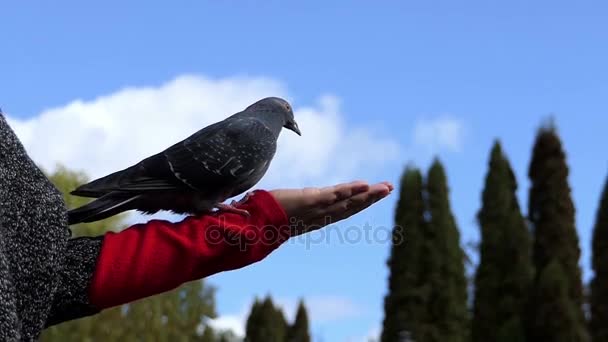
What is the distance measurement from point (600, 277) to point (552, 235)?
137 cm

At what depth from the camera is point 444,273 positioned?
722 inches

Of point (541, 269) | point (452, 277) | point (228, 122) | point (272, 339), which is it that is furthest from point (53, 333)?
point (228, 122)

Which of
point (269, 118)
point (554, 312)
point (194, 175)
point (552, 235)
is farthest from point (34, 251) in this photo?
point (552, 235)

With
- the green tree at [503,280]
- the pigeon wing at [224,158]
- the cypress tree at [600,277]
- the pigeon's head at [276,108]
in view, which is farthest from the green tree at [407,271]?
the pigeon wing at [224,158]

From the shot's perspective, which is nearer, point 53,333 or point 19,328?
point 19,328

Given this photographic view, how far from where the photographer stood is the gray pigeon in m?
2.41

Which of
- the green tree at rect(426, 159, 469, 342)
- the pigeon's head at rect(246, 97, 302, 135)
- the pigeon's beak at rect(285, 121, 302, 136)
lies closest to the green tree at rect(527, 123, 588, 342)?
the green tree at rect(426, 159, 469, 342)

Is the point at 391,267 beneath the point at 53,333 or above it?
above

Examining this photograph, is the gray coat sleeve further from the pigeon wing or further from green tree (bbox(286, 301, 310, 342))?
green tree (bbox(286, 301, 310, 342))

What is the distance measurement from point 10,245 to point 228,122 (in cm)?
97

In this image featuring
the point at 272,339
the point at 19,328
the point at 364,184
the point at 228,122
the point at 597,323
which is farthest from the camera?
the point at 272,339

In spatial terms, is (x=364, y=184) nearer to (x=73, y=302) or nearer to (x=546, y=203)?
(x=73, y=302)

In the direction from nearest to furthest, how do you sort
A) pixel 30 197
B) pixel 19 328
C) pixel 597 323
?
pixel 19 328 < pixel 30 197 < pixel 597 323

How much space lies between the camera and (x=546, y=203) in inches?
716
